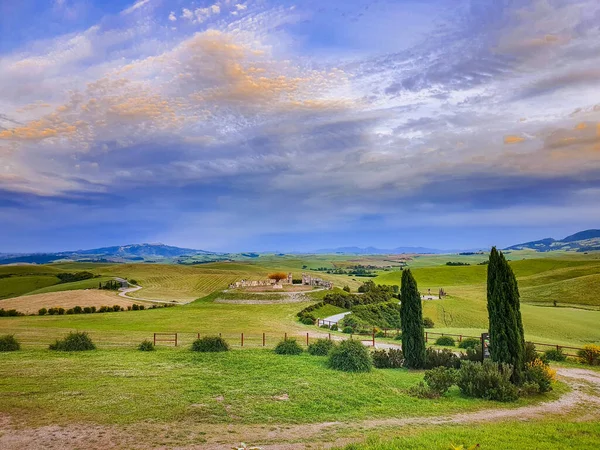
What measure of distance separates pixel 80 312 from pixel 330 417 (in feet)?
176

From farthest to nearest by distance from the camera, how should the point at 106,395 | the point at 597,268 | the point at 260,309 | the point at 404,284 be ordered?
the point at 597,268 → the point at 260,309 → the point at 404,284 → the point at 106,395

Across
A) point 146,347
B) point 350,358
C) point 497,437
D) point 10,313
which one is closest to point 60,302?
point 10,313

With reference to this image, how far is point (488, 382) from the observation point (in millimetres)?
16109

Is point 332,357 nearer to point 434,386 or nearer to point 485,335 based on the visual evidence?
point 434,386

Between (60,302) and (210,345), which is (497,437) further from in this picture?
(60,302)

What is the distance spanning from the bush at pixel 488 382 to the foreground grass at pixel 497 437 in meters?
2.77

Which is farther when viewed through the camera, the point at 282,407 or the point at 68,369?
the point at 68,369

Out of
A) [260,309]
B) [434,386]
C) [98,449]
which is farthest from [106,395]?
[260,309]

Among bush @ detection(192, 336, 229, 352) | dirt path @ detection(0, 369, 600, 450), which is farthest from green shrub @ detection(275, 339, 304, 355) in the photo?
dirt path @ detection(0, 369, 600, 450)

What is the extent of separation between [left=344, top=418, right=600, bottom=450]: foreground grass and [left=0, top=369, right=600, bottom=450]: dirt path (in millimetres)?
927

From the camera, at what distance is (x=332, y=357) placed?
21516 mm

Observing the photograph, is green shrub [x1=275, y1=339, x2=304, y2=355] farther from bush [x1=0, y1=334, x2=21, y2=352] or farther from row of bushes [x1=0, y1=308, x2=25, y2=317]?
row of bushes [x1=0, y1=308, x2=25, y2=317]

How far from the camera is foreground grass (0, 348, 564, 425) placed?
13.4 metres

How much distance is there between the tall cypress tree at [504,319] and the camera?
17.7 m
